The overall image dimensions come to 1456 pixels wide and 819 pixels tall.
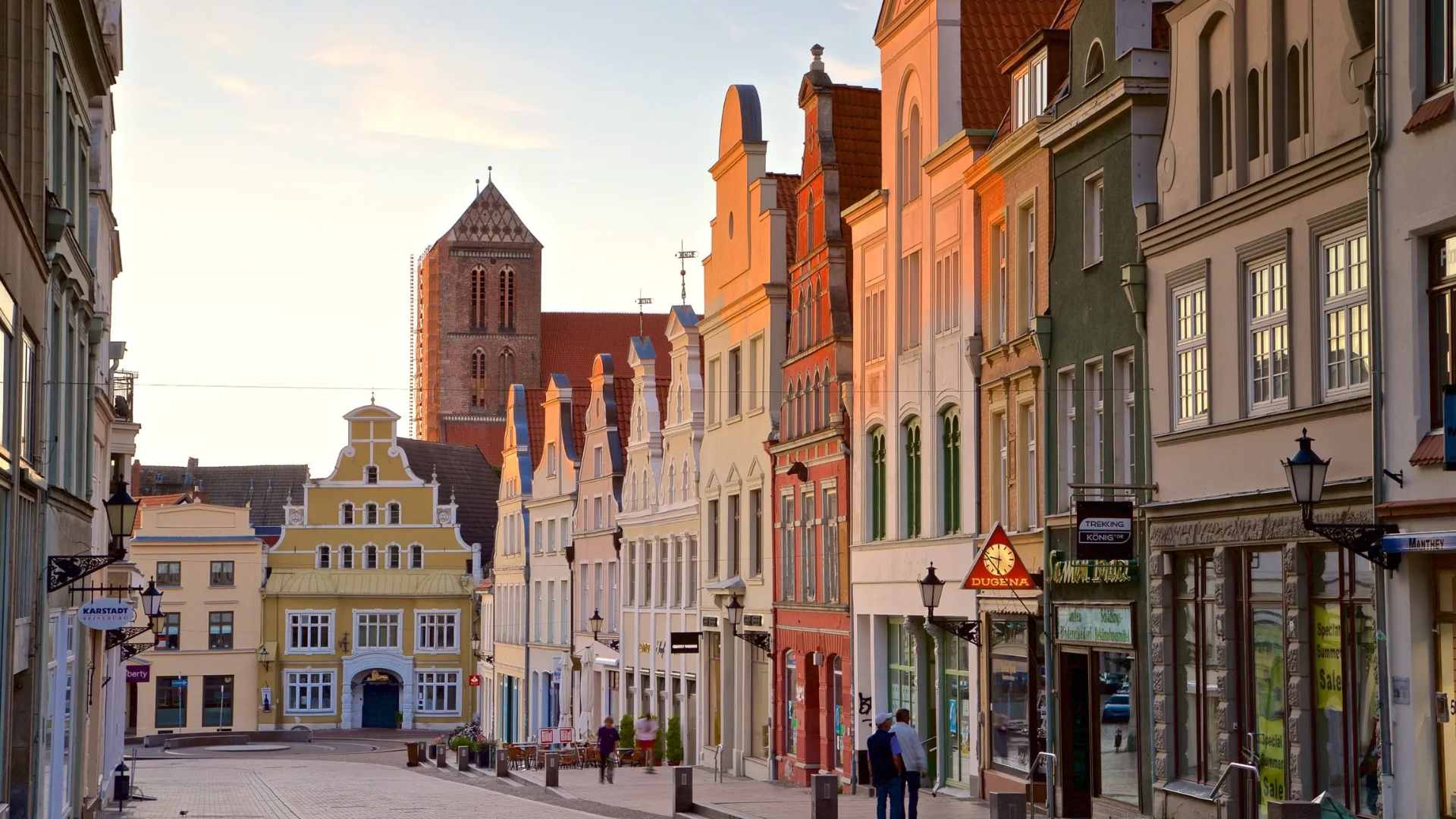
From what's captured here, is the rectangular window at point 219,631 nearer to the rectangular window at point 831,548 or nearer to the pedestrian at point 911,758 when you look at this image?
the rectangular window at point 831,548

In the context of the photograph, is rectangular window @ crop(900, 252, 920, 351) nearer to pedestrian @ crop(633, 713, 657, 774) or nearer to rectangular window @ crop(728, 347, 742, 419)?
rectangular window @ crop(728, 347, 742, 419)

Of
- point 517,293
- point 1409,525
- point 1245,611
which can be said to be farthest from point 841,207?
point 517,293

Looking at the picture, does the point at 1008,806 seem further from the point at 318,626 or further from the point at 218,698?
the point at 218,698

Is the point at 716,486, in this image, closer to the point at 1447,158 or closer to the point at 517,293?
the point at 1447,158

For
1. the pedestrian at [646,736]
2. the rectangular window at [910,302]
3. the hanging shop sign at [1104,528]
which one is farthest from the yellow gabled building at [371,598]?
the hanging shop sign at [1104,528]

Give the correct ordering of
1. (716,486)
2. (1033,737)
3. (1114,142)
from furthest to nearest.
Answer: (716,486) < (1033,737) < (1114,142)

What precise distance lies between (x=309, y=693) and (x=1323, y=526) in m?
70.6

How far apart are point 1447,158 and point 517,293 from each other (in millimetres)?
129355

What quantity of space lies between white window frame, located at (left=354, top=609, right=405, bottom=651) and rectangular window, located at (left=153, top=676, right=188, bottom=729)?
277 inches

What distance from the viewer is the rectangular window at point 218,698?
8169cm

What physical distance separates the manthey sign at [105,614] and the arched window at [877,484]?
13320mm

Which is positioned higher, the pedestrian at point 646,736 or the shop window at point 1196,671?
the shop window at point 1196,671

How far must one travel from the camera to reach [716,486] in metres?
45.2

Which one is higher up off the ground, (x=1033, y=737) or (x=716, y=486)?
(x=716, y=486)
